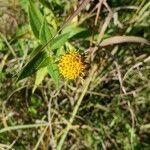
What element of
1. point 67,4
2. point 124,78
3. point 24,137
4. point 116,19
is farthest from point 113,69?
point 24,137

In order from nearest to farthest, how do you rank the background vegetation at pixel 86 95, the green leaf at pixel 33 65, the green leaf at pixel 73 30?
1. the green leaf at pixel 33 65
2. the green leaf at pixel 73 30
3. the background vegetation at pixel 86 95

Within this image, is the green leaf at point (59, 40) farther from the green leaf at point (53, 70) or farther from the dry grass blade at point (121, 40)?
the dry grass blade at point (121, 40)

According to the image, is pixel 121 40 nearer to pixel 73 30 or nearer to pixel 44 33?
pixel 73 30

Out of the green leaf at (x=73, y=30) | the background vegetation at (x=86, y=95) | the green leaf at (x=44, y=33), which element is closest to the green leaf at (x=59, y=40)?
the green leaf at (x=44, y=33)

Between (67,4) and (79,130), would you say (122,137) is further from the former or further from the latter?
(67,4)

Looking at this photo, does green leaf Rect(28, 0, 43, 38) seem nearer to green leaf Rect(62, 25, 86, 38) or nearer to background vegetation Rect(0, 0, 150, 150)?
green leaf Rect(62, 25, 86, 38)

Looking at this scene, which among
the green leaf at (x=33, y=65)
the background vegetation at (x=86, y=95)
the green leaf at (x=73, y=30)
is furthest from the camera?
the background vegetation at (x=86, y=95)

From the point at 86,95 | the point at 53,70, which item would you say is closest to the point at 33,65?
the point at 53,70
